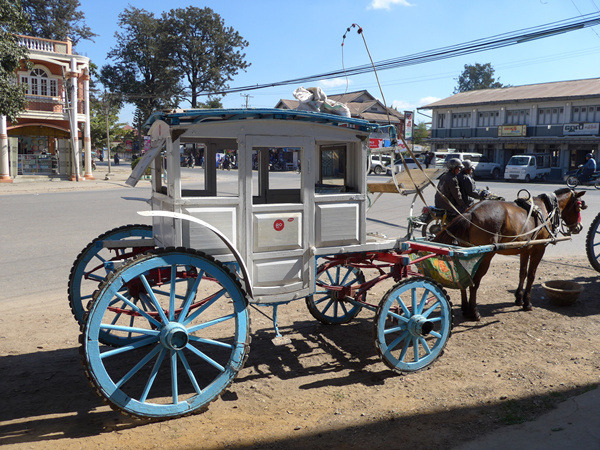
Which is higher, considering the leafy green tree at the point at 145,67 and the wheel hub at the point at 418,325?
the leafy green tree at the point at 145,67

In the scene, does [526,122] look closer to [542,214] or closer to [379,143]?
[542,214]

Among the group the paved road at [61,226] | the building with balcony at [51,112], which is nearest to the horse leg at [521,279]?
the paved road at [61,226]

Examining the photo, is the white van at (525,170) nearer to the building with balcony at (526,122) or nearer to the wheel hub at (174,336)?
the building with balcony at (526,122)

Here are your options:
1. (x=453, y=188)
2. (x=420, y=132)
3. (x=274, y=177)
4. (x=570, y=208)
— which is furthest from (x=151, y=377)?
(x=420, y=132)

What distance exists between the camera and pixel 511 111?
42.1m

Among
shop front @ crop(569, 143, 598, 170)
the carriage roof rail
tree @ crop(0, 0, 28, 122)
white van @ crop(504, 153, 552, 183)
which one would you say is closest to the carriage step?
the carriage roof rail

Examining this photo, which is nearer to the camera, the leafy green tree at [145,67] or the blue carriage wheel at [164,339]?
the blue carriage wheel at [164,339]

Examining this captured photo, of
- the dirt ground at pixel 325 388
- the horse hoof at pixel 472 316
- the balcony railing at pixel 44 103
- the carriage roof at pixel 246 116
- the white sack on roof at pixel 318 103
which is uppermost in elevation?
the balcony railing at pixel 44 103

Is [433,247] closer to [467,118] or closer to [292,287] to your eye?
[292,287]

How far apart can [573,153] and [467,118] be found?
9.59 metres

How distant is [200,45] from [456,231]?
177 feet

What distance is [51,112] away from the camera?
3020cm

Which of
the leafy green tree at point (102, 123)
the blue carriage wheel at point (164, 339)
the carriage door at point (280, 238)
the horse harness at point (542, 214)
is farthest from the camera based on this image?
the leafy green tree at point (102, 123)

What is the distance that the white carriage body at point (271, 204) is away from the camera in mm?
4090
